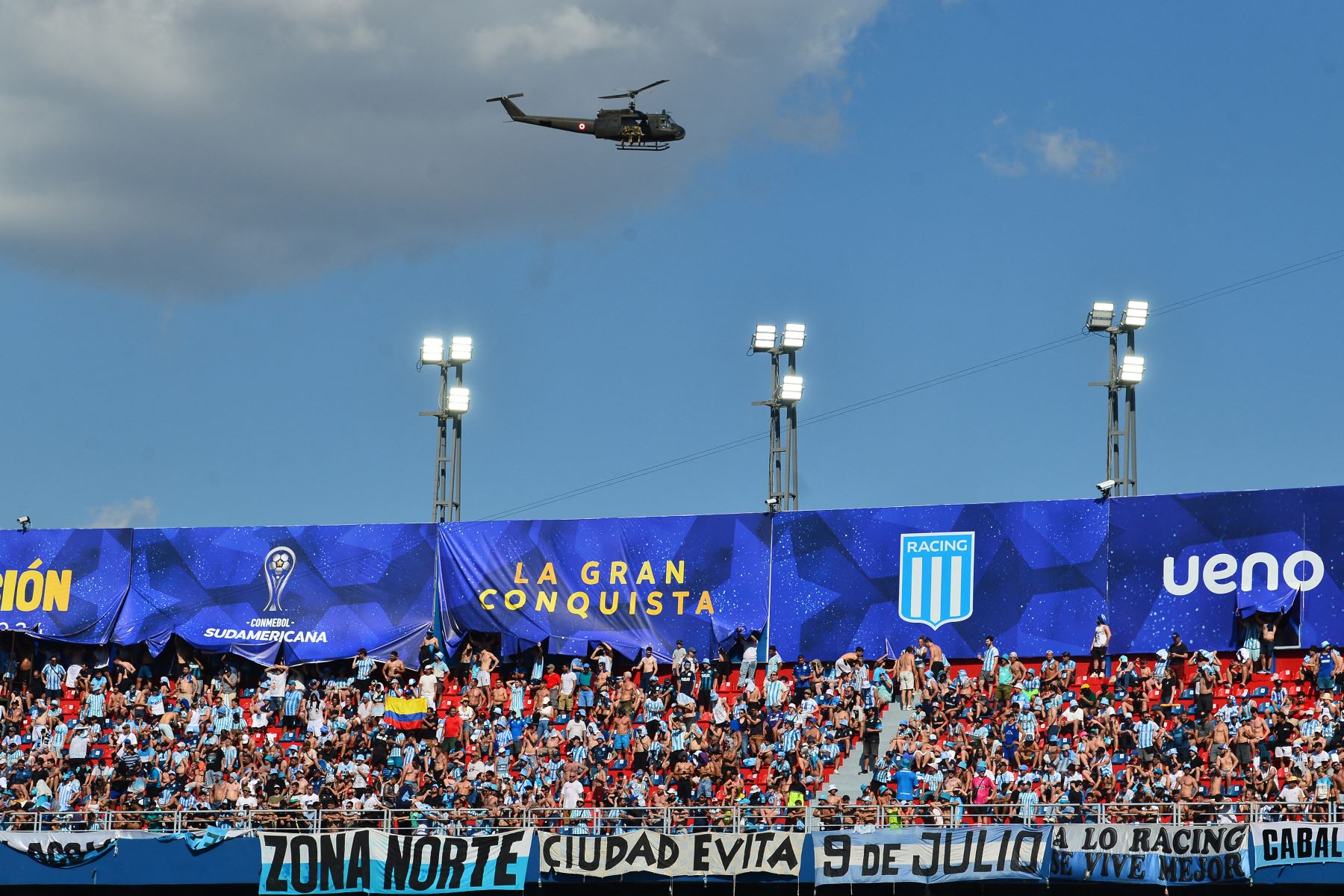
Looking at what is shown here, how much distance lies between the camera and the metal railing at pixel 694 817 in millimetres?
31578

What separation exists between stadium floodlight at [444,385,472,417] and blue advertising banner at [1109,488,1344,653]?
14535mm

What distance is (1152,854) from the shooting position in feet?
101

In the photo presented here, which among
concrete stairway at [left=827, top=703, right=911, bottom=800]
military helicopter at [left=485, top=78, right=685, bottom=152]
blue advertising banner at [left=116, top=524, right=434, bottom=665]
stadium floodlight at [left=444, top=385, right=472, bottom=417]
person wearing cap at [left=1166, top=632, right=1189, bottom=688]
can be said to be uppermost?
military helicopter at [left=485, top=78, right=685, bottom=152]

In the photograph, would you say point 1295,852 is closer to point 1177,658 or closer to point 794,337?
point 1177,658

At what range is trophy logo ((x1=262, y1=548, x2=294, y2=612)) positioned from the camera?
4434 centimetres

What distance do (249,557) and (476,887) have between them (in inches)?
551

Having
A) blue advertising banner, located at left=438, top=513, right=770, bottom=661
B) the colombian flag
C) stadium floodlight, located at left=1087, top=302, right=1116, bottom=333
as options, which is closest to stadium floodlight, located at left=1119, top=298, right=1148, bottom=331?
stadium floodlight, located at left=1087, top=302, right=1116, bottom=333

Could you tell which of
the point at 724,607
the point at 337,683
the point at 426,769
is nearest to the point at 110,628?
the point at 337,683

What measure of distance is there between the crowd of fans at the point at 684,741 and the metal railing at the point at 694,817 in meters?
0.08

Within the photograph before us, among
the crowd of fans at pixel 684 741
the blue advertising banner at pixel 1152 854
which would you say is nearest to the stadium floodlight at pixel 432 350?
the crowd of fans at pixel 684 741

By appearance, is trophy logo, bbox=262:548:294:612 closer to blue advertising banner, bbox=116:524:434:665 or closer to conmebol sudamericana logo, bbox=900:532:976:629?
blue advertising banner, bbox=116:524:434:665

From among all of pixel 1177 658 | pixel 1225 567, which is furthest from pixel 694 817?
pixel 1225 567

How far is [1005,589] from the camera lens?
40.4 metres

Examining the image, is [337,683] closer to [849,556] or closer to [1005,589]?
[849,556]
